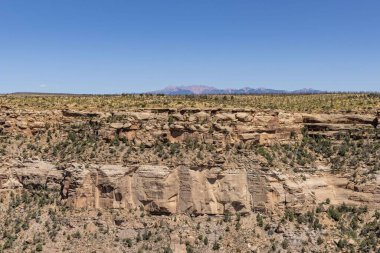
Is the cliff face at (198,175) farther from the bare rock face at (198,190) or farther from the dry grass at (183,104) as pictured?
the dry grass at (183,104)

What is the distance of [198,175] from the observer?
126 ft

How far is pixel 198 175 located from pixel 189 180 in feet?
3.03

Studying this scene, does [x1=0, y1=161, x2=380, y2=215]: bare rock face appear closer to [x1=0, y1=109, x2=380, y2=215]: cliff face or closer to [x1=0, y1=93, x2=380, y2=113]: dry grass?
[x1=0, y1=109, x2=380, y2=215]: cliff face

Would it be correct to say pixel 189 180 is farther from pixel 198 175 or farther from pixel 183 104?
pixel 183 104

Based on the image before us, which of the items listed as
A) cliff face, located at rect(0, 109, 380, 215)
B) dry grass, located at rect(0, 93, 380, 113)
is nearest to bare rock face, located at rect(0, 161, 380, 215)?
cliff face, located at rect(0, 109, 380, 215)

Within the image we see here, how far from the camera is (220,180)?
38.3 meters

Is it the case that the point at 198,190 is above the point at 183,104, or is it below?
below

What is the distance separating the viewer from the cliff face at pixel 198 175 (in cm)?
3775

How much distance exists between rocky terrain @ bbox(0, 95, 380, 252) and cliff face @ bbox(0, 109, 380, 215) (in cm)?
10

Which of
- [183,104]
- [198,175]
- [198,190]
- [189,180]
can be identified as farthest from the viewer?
[183,104]

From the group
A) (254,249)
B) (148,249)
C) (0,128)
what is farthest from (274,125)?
(0,128)

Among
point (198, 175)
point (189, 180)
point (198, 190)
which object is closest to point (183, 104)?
point (198, 175)

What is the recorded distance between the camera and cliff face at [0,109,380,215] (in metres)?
37.8

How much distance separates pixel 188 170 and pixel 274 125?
980 cm
